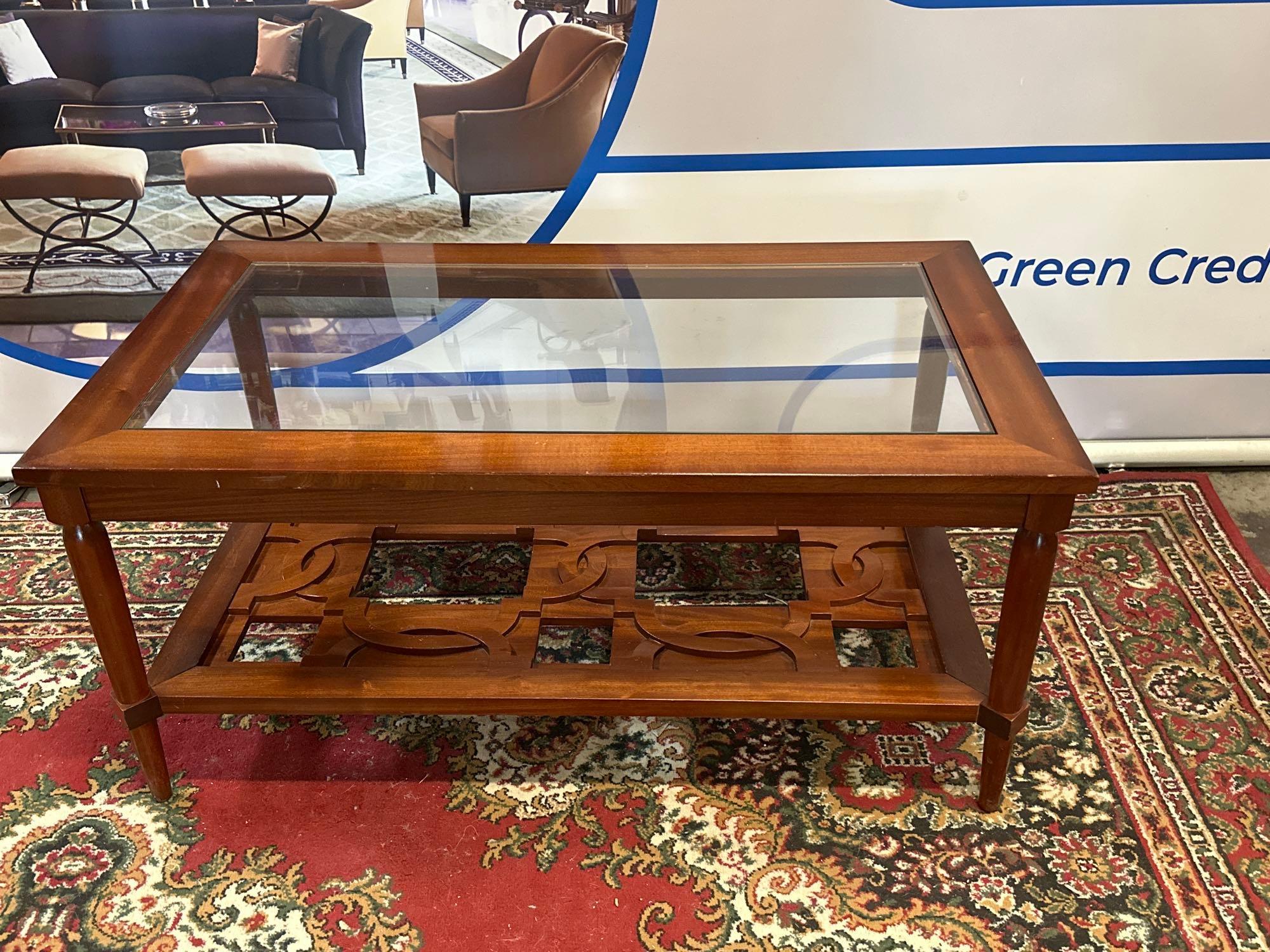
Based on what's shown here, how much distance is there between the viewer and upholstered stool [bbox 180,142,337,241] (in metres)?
2.09

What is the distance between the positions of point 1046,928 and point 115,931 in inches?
47.6

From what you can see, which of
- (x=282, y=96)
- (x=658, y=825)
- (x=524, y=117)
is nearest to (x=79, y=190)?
(x=282, y=96)

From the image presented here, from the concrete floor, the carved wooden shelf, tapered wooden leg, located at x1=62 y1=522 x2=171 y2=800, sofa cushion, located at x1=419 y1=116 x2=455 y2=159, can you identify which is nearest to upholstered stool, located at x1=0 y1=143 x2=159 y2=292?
sofa cushion, located at x1=419 y1=116 x2=455 y2=159

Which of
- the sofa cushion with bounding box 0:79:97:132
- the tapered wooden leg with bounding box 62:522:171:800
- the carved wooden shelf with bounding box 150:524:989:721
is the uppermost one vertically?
the sofa cushion with bounding box 0:79:97:132

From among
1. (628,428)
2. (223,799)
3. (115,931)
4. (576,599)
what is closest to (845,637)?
(576,599)

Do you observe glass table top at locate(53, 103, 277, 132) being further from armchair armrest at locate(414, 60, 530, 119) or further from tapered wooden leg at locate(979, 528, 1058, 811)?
tapered wooden leg at locate(979, 528, 1058, 811)

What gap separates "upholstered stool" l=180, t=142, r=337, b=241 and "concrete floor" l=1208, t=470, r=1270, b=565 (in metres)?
1.96

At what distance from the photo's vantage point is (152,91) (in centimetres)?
201

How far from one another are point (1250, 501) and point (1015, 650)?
1.22 m

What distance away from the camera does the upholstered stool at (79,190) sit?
2.08m

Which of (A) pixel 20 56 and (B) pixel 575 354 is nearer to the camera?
(B) pixel 575 354

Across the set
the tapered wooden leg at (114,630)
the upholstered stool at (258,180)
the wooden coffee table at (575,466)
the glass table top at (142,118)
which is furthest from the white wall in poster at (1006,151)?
the tapered wooden leg at (114,630)

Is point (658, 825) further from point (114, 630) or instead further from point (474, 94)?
point (474, 94)

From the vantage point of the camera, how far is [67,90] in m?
2.02
